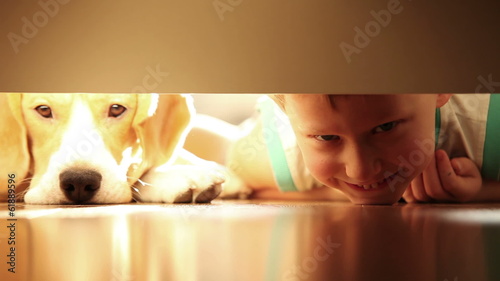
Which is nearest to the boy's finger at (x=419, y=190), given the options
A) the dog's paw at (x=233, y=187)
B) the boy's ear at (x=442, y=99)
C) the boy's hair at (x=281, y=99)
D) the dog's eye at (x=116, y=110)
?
the boy's ear at (x=442, y=99)

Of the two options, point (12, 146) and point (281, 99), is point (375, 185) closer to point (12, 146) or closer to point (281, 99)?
point (281, 99)

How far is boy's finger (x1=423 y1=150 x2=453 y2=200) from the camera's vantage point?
1.86 meters

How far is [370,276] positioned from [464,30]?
1.68 meters

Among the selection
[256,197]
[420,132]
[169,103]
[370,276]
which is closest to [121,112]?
[169,103]

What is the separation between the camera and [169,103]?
1910 mm

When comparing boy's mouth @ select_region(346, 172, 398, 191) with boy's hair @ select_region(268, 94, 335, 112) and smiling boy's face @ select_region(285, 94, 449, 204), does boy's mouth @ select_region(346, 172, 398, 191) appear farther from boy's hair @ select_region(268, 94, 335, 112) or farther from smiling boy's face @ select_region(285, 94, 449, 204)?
boy's hair @ select_region(268, 94, 335, 112)

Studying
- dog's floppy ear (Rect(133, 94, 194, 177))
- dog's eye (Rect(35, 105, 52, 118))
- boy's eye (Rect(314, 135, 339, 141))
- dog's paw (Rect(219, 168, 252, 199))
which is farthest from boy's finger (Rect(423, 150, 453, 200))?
dog's eye (Rect(35, 105, 52, 118))

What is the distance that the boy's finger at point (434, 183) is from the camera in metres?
1.86

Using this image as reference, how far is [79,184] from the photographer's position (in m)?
1.75

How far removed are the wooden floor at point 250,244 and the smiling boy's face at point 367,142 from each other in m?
0.15

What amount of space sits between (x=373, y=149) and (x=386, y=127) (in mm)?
83

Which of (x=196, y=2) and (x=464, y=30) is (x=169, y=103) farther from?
(x=464, y=30)

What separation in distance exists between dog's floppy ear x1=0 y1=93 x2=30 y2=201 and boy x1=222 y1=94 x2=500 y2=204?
0.63 metres

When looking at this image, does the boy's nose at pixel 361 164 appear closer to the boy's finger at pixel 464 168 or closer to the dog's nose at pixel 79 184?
the boy's finger at pixel 464 168
